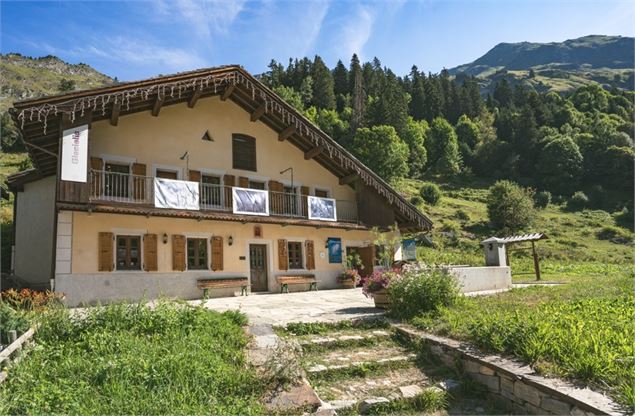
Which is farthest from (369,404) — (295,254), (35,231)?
(35,231)

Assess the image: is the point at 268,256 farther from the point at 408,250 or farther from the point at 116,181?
A: the point at 408,250

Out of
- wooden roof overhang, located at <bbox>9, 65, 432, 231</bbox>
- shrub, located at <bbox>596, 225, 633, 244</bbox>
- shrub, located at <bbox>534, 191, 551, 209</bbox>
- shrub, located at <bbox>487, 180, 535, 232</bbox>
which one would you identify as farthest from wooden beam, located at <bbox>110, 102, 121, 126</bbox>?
shrub, located at <bbox>534, 191, 551, 209</bbox>

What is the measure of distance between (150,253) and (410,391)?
37.0 ft

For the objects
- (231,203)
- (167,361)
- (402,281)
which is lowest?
(167,361)

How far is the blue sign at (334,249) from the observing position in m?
19.0

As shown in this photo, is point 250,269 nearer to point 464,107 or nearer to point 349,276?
point 349,276

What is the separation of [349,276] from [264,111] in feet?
24.3

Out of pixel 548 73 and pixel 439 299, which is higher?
pixel 548 73

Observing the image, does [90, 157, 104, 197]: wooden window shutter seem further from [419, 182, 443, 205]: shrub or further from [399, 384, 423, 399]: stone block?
[419, 182, 443, 205]: shrub

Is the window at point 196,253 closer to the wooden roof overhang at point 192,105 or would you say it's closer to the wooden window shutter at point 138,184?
the wooden window shutter at point 138,184

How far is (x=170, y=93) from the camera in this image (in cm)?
1487

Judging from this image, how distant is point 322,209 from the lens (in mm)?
18344

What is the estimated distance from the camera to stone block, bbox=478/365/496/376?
5.29m

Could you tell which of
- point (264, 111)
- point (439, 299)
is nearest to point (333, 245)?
point (264, 111)
